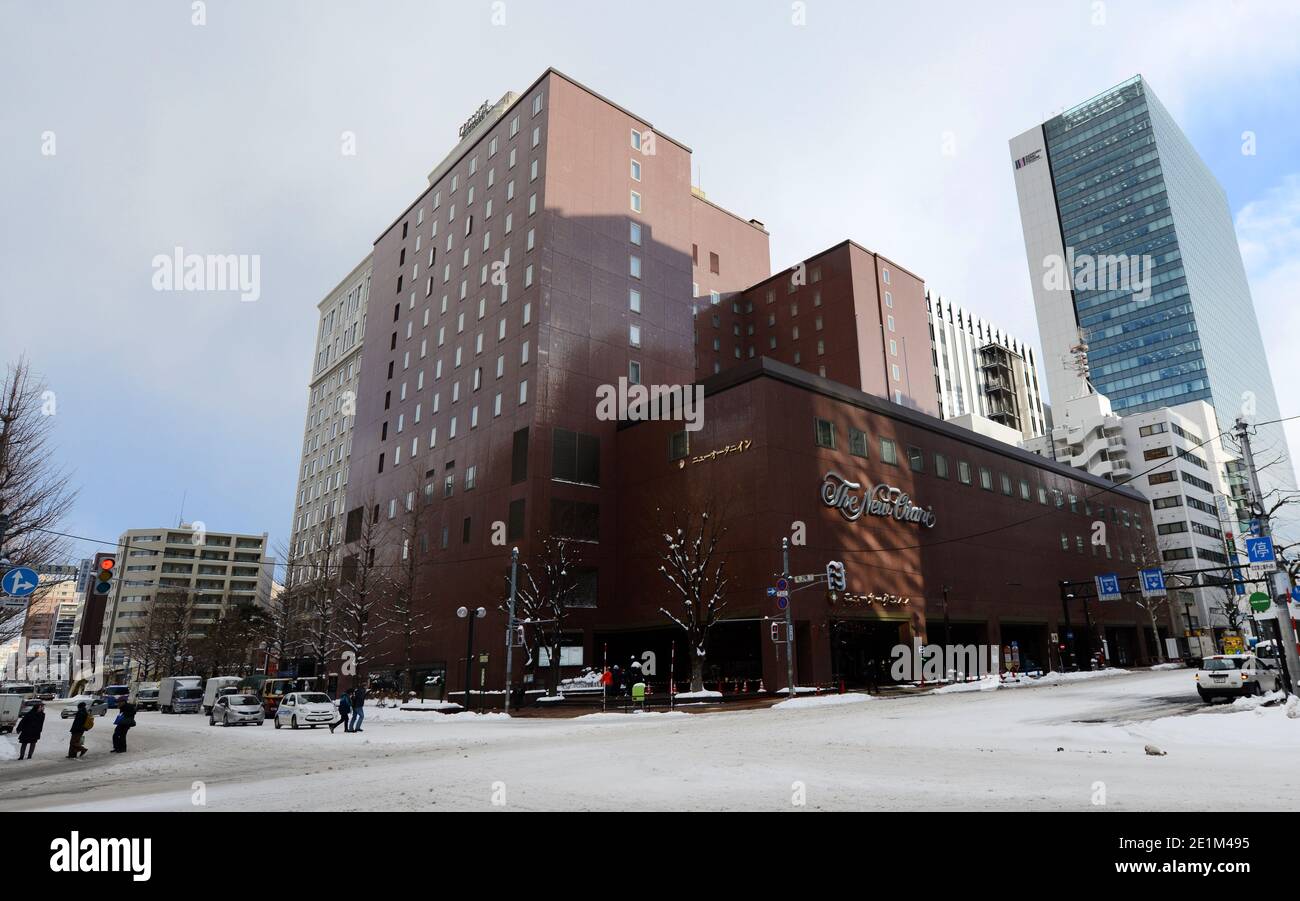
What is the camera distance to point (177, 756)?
73.6ft

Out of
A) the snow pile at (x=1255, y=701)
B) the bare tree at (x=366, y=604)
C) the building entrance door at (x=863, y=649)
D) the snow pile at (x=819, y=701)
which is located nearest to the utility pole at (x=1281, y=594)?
the snow pile at (x=1255, y=701)

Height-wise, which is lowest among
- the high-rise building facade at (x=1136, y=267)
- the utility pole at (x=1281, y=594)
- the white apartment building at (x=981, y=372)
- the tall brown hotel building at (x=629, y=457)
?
the utility pole at (x=1281, y=594)

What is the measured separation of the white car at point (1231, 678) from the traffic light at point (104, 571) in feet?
119

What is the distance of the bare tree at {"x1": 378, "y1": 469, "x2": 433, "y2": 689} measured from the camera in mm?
59094

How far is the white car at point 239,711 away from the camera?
124 feet

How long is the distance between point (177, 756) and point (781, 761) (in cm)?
1856

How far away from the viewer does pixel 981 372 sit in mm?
122062

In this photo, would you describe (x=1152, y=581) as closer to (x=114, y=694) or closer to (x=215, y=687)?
(x=215, y=687)

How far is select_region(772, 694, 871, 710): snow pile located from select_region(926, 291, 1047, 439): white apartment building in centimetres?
7664

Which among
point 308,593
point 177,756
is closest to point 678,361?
point 308,593

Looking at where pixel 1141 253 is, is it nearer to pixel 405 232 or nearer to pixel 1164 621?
pixel 1164 621

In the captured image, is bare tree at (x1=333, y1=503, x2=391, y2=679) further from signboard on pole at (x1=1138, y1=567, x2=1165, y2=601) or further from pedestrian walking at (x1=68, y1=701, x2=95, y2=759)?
signboard on pole at (x1=1138, y1=567, x2=1165, y2=601)

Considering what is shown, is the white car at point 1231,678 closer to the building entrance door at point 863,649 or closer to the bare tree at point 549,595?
the building entrance door at point 863,649
